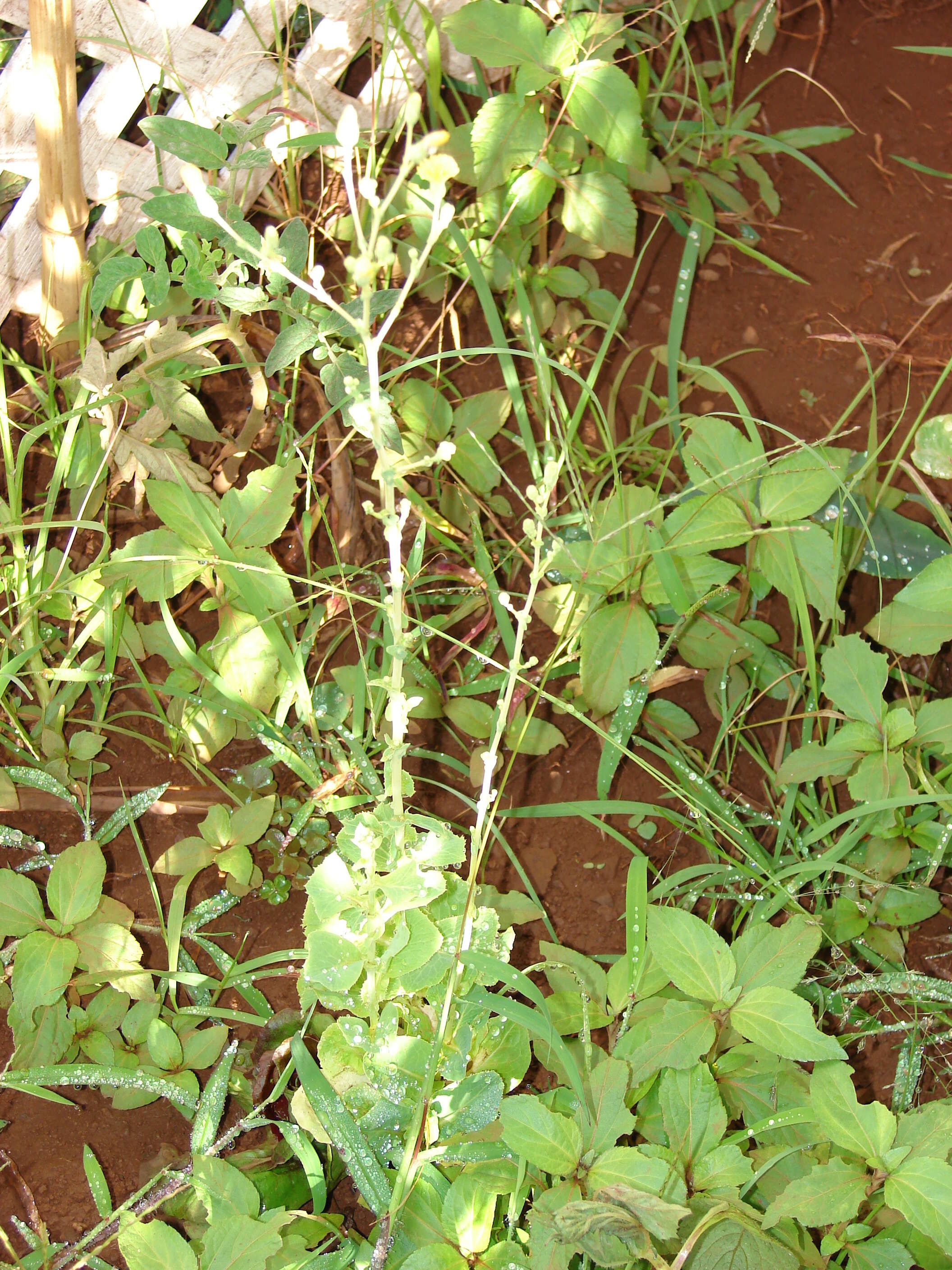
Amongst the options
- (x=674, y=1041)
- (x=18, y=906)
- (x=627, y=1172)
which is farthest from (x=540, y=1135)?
(x=18, y=906)

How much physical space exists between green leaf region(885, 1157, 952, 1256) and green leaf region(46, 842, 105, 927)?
3.40ft

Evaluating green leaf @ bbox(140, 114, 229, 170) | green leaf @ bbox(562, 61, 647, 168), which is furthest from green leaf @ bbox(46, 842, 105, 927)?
green leaf @ bbox(562, 61, 647, 168)

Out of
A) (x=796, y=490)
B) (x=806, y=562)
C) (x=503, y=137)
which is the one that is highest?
(x=503, y=137)

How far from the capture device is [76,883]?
1.46 metres

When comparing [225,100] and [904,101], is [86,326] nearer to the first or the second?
[225,100]

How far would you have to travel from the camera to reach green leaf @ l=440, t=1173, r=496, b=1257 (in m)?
1.19

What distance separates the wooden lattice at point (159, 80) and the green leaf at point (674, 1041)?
1.40 m

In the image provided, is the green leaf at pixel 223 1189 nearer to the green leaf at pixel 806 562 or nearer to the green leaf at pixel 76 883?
the green leaf at pixel 76 883

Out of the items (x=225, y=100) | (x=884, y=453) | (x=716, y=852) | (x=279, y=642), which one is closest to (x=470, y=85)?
(x=225, y=100)

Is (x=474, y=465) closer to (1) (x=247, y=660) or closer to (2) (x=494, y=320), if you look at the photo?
(2) (x=494, y=320)

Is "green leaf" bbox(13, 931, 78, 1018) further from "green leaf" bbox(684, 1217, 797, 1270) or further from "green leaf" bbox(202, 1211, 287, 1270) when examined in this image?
"green leaf" bbox(684, 1217, 797, 1270)

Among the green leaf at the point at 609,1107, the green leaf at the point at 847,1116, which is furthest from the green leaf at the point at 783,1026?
the green leaf at the point at 609,1107

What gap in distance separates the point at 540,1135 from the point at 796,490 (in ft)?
3.04

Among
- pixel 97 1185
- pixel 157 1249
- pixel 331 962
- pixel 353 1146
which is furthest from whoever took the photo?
pixel 97 1185
